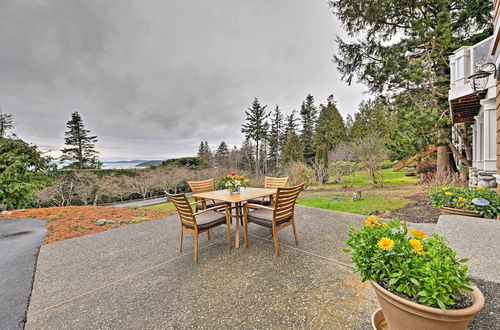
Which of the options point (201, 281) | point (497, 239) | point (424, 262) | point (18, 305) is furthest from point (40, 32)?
point (497, 239)

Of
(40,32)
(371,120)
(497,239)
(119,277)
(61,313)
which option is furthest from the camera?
(371,120)

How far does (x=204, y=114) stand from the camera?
15.0 meters

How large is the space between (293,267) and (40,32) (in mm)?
9031

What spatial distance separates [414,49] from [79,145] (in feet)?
92.7

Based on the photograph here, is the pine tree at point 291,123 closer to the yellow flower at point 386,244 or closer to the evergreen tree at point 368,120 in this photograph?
the evergreen tree at point 368,120

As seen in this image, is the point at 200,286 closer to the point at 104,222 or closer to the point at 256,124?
the point at 104,222

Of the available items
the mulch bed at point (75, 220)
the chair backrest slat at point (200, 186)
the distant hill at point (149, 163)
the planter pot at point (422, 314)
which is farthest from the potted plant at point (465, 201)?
the distant hill at point (149, 163)

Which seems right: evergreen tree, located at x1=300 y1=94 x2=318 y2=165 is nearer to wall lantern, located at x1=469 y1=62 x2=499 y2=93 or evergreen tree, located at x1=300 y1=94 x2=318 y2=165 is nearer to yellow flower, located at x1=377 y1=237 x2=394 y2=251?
wall lantern, located at x1=469 y1=62 x2=499 y2=93

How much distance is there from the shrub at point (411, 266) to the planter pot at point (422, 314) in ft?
0.14

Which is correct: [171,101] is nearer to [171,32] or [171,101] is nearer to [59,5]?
[171,32]

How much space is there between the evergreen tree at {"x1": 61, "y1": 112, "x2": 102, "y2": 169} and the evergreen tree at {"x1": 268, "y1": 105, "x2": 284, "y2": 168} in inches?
785

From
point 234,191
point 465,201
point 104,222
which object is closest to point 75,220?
point 104,222

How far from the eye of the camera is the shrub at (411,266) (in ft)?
3.43

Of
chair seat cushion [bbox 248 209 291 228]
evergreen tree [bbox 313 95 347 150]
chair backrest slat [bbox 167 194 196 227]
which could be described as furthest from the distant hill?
evergreen tree [bbox 313 95 347 150]
